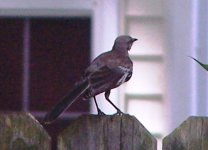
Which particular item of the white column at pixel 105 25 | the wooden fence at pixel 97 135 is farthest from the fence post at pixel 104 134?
the white column at pixel 105 25

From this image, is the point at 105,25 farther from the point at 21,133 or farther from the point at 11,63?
the point at 21,133

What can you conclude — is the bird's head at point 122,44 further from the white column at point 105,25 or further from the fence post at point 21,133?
the white column at point 105,25

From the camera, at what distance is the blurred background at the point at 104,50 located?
426 cm

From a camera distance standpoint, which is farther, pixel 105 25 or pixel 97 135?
pixel 105 25

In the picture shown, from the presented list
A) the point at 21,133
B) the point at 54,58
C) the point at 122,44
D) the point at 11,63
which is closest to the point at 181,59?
the point at 54,58

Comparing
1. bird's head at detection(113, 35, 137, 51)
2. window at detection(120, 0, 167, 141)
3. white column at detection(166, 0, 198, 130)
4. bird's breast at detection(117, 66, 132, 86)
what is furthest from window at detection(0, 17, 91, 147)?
bird's breast at detection(117, 66, 132, 86)

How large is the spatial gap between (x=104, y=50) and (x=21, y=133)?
1.82 meters

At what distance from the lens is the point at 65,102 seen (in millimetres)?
2480

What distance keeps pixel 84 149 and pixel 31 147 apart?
0.17m

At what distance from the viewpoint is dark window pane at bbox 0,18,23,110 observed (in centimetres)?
448

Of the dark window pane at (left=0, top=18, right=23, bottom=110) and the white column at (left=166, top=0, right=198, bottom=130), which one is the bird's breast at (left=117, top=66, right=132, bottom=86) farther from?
the dark window pane at (left=0, top=18, right=23, bottom=110)

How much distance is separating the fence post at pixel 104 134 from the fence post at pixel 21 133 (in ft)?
0.22

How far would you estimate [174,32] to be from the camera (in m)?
4.32

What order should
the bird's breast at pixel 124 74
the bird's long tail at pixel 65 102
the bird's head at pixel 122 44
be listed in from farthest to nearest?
the bird's head at pixel 122 44
the bird's breast at pixel 124 74
the bird's long tail at pixel 65 102
